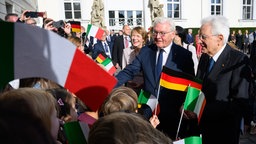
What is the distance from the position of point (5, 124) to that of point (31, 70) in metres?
0.59

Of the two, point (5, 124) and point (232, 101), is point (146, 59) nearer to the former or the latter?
point (232, 101)

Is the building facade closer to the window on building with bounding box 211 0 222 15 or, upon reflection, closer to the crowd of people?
the window on building with bounding box 211 0 222 15

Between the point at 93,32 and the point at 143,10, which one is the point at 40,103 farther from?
the point at 143,10

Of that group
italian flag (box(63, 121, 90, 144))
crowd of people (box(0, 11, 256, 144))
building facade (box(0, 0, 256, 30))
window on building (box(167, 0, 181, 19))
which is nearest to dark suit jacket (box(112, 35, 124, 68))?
crowd of people (box(0, 11, 256, 144))

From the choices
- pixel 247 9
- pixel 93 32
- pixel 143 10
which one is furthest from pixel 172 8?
pixel 93 32

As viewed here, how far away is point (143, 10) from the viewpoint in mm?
24688

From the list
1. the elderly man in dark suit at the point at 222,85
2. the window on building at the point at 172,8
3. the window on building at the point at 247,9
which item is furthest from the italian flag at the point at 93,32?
the window on building at the point at 247,9

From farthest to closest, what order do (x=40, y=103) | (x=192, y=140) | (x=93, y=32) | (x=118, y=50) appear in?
(x=118, y=50) → (x=93, y=32) → (x=192, y=140) → (x=40, y=103)

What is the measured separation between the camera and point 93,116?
6.28ft

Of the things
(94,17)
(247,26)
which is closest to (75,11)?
(94,17)

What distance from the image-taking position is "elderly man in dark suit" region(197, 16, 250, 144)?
7.58 feet

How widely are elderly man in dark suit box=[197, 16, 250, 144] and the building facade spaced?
21.5m

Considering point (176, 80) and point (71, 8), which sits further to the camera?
point (71, 8)

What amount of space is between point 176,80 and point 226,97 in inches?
20.2
